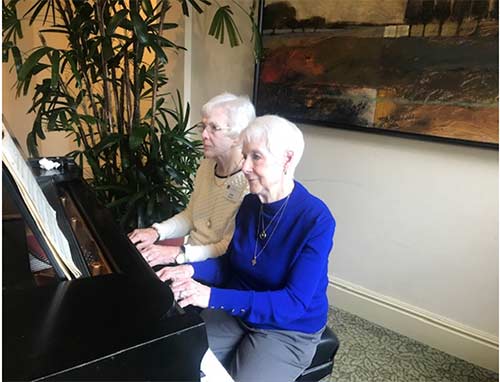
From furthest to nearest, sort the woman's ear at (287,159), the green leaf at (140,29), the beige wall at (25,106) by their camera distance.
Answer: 1. the beige wall at (25,106)
2. the green leaf at (140,29)
3. the woman's ear at (287,159)

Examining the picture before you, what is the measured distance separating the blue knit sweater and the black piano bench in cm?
5

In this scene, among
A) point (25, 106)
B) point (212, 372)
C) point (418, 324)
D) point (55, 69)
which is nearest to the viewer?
point (212, 372)

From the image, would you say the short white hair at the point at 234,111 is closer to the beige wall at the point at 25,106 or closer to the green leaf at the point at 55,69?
the green leaf at the point at 55,69

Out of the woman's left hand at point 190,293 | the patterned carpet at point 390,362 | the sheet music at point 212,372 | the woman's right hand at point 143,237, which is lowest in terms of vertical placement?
the patterned carpet at point 390,362

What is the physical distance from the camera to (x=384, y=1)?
6.54 ft

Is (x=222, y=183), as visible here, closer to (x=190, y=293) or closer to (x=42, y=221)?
(x=190, y=293)

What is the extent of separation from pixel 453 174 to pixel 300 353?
3.79 ft

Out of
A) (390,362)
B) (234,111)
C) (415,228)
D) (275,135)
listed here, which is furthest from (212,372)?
(415,228)

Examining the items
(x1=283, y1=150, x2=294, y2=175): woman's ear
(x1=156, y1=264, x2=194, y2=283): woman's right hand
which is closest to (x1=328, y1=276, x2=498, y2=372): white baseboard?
(x1=283, y1=150, x2=294, y2=175): woman's ear

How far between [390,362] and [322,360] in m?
0.82

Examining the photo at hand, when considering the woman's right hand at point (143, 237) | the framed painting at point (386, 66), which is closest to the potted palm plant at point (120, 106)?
the framed painting at point (386, 66)

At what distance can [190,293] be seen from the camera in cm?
114

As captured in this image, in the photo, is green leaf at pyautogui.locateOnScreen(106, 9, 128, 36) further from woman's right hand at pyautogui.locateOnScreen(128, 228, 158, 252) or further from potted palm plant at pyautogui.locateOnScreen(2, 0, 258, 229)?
woman's right hand at pyautogui.locateOnScreen(128, 228, 158, 252)

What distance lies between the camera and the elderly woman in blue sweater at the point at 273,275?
122 cm
